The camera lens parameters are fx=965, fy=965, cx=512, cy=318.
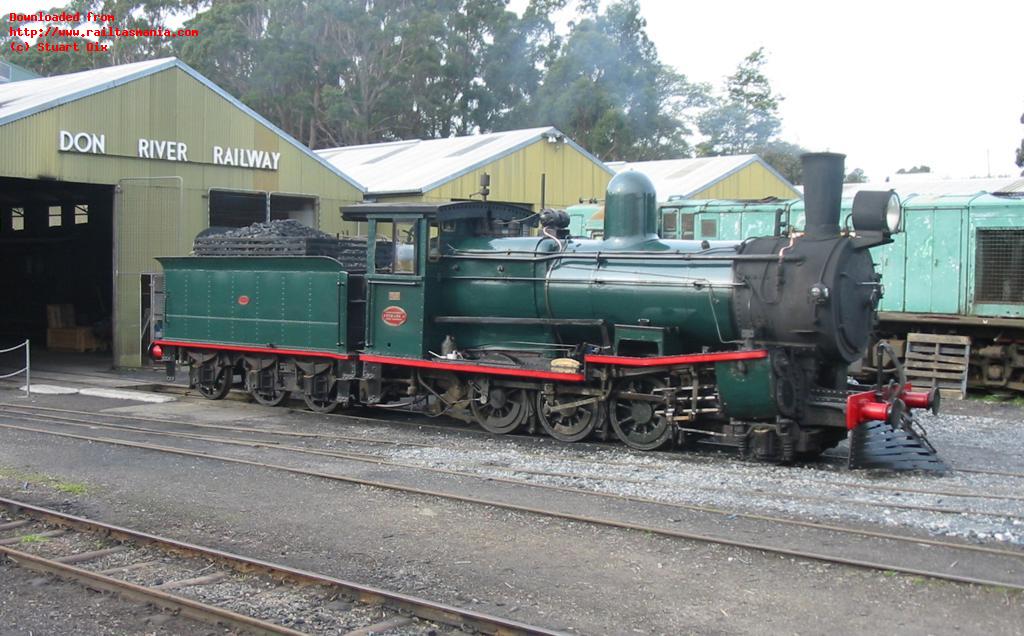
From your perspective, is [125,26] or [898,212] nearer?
[898,212]

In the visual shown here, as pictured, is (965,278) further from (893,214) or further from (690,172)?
(690,172)

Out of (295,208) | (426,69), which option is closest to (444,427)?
(295,208)

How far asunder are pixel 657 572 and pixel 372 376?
7.25 m

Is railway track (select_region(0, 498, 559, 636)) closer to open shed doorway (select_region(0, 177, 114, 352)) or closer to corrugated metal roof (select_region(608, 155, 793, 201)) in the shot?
open shed doorway (select_region(0, 177, 114, 352))

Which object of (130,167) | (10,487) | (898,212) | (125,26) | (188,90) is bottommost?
(10,487)

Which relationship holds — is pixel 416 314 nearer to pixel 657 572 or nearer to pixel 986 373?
pixel 657 572

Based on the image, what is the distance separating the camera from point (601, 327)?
446 inches

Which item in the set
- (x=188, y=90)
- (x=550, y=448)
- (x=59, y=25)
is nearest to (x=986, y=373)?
(x=550, y=448)

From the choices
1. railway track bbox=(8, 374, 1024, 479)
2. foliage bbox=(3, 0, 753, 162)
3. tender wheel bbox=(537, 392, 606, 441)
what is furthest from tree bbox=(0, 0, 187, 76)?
tender wheel bbox=(537, 392, 606, 441)

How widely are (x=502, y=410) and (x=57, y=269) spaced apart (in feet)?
71.7

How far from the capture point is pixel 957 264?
16625 millimetres

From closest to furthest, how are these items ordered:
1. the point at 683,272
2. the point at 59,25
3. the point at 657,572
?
the point at 657,572, the point at 683,272, the point at 59,25

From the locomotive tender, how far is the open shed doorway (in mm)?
13852

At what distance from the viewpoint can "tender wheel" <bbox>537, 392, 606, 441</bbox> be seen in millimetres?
11336
